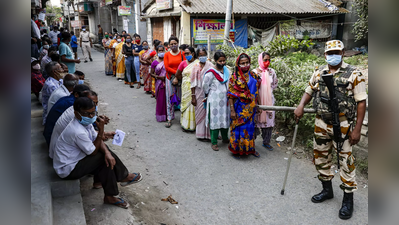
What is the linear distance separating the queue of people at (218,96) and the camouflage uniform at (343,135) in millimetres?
1260

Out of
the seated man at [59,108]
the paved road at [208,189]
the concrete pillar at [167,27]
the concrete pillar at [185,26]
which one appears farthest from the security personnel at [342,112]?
the concrete pillar at [167,27]

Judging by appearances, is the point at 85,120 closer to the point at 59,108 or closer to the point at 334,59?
the point at 59,108

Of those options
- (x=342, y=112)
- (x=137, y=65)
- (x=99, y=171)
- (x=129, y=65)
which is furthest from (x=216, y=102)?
(x=129, y=65)

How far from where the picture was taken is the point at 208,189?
4.02 meters

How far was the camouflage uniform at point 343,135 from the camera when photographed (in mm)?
3115

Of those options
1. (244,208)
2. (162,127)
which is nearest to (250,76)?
(244,208)

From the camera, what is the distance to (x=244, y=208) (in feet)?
11.8

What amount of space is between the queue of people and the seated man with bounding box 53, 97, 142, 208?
2.19 m

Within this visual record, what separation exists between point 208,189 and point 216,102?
65.3 inches

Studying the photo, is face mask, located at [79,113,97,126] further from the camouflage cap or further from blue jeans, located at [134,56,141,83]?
blue jeans, located at [134,56,141,83]

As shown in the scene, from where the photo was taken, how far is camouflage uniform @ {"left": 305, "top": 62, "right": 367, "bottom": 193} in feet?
10.2
